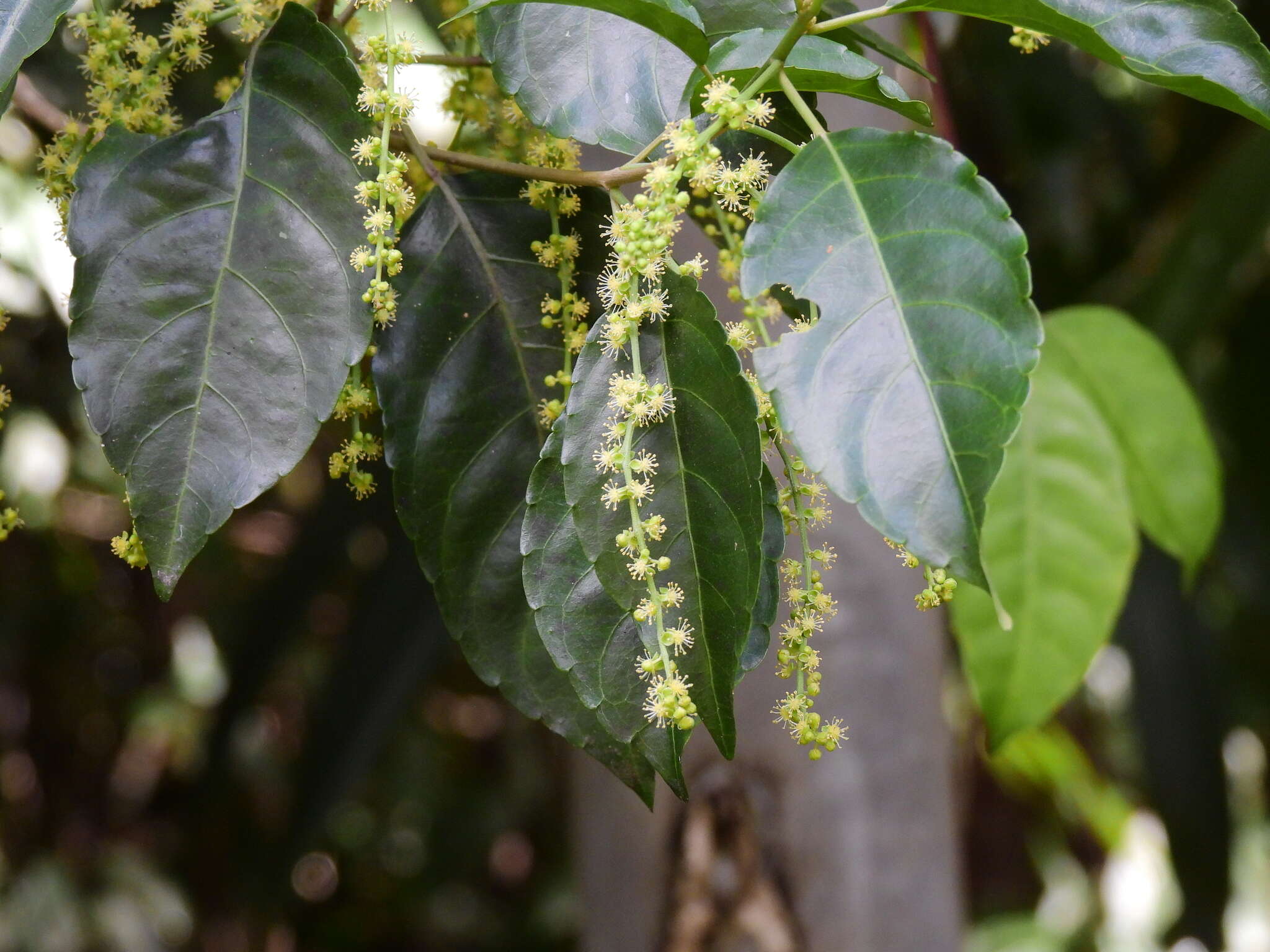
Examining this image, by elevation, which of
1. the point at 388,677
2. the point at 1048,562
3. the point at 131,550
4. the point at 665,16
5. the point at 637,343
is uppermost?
the point at 665,16

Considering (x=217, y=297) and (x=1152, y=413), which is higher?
(x=217, y=297)

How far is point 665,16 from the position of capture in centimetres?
44

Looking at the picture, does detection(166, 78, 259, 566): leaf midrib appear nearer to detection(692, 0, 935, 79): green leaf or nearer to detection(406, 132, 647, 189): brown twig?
detection(406, 132, 647, 189): brown twig

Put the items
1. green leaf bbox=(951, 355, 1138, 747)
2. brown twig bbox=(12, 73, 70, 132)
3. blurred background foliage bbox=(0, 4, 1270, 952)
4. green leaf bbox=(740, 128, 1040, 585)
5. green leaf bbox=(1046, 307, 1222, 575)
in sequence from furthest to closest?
blurred background foliage bbox=(0, 4, 1270, 952) → green leaf bbox=(1046, 307, 1222, 575) → green leaf bbox=(951, 355, 1138, 747) → brown twig bbox=(12, 73, 70, 132) → green leaf bbox=(740, 128, 1040, 585)

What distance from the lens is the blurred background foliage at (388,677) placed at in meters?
1.59

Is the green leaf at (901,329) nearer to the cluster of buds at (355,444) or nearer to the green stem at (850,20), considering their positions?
the green stem at (850,20)

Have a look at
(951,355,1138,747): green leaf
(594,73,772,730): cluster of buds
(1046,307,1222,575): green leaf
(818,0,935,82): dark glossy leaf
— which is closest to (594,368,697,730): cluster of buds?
(594,73,772,730): cluster of buds

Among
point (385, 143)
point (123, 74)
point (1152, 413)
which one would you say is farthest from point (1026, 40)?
point (1152, 413)

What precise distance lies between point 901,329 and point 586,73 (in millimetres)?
208

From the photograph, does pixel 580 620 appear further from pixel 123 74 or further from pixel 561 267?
pixel 123 74

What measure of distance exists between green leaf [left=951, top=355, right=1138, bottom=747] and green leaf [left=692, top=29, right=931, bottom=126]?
0.54 meters

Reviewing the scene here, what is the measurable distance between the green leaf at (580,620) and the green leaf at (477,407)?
0.24 feet

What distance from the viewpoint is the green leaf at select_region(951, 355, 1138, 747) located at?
0.93m

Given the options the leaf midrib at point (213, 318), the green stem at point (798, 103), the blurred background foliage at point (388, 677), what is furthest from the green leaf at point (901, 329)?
the blurred background foliage at point (388, 677)
